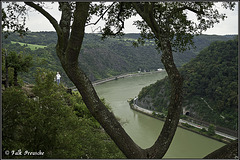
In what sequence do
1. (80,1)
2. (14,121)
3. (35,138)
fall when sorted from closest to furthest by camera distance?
(80,1) < (14,121) < (35,138)

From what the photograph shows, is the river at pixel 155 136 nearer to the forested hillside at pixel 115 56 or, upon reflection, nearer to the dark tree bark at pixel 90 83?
the dark tree bark at pixel 90 83

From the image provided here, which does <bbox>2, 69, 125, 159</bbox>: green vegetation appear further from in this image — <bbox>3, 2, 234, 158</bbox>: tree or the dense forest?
the dense forest

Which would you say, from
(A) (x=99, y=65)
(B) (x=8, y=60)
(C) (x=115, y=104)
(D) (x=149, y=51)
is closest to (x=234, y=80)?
(C) (x=115, y=104)

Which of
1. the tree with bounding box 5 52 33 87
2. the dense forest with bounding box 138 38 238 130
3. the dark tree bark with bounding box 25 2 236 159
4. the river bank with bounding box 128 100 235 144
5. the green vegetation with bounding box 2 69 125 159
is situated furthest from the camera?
the dense forest with bounding box 138 38 238 130

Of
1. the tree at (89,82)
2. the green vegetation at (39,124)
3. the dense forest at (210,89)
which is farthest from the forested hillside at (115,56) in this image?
the tree at (89,82)

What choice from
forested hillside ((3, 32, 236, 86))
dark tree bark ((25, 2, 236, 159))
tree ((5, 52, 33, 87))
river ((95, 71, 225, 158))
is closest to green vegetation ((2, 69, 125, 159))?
dark tree bark ((25, 2, 236, 159))

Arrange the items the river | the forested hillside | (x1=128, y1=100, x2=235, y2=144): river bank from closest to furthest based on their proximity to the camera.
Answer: the river < (x1=128, y1=100, x2=235, y2=144): river bank < the forested hillside

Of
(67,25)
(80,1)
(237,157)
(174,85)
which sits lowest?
(237,157)

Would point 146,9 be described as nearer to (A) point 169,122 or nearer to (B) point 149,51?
(A) point 169,122

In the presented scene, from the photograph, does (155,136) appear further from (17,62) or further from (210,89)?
(17,62)
